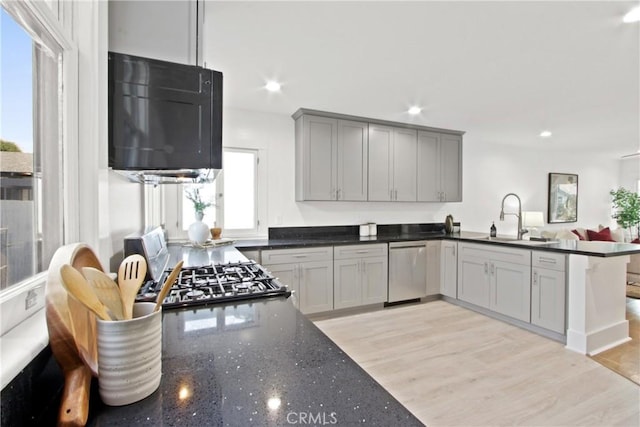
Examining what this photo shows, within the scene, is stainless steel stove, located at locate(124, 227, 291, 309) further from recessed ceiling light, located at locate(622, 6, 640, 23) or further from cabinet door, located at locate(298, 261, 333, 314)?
recessed ceiling light, located at locate(622, 6, 640, 23)

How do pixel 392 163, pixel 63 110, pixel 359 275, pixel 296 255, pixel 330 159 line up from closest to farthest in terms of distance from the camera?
pixel 63 110
pixel 296 255
pixel 359 275
pixel 330 159
pixel 392 163

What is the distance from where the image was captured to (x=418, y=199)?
439cm

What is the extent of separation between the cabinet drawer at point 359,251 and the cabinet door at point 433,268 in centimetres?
71

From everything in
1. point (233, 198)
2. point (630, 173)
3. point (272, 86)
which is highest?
point (272, 86)

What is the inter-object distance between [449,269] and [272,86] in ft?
10.2

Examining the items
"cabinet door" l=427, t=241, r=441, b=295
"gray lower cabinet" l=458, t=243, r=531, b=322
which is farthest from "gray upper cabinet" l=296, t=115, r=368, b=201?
"gray lower cabinet" l=458, t=243, r=531, b=322

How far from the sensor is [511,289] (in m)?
3.22

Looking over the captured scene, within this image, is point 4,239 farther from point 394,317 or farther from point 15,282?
point 394,317

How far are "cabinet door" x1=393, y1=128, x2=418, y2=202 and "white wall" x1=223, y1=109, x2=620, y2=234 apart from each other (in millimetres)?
280

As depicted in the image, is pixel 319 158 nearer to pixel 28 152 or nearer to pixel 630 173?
pixel 28 152

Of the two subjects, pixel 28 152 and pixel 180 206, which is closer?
pixel 28 152

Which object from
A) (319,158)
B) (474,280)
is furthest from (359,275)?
(319,158)

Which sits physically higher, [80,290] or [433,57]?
[433,57]

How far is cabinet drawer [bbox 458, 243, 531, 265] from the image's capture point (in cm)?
310
